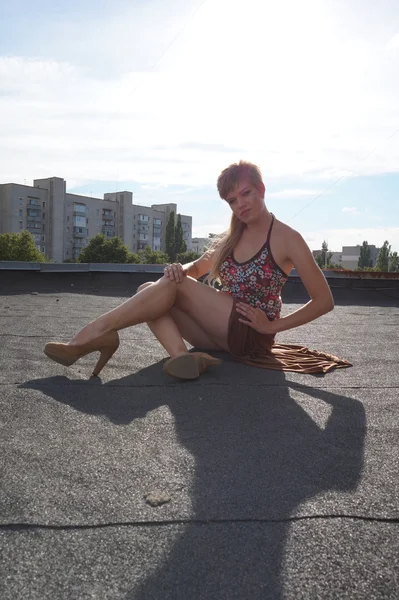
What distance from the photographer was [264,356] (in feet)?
8.75

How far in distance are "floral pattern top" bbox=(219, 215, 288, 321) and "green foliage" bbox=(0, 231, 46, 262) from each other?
47.5m

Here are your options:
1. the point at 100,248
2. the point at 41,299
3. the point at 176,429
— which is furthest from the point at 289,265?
the point at 100,248

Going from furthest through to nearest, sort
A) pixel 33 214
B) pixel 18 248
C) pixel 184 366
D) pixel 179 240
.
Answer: pixel 179 240
pixel 33 214
pixel 18 248
pixel 184 366

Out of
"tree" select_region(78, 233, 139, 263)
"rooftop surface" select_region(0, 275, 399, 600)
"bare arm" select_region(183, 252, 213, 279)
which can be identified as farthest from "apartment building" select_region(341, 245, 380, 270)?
"rooftop surface" select_region(0, 275, 399, 600)

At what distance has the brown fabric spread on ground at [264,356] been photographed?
2551 mm

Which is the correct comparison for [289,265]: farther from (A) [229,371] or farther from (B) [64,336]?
(B) [64,336]

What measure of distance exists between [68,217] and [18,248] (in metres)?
20.8

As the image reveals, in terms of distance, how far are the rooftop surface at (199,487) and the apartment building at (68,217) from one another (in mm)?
63643

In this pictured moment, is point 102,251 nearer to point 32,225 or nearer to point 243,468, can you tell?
point 32,225

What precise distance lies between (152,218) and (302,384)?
259ft

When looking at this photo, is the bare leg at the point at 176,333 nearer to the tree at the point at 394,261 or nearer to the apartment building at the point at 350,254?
the tree at the point at 394,261

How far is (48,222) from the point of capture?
65125 millimetres

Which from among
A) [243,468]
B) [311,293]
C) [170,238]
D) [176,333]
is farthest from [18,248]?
[243,468]

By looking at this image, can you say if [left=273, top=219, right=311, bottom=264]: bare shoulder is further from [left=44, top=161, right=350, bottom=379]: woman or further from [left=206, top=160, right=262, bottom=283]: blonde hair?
[left=206, top=160, right=262, bottom=283]: blonde hair
